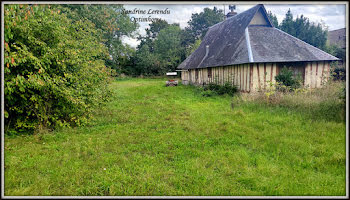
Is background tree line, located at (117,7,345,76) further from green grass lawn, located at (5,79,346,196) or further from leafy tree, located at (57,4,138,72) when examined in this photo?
green grass lawn, located at (5,79,346,196)

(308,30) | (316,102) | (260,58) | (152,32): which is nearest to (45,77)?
(316,102)

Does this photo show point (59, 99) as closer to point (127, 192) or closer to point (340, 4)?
point (127, 192)

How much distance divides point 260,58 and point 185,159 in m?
8.39

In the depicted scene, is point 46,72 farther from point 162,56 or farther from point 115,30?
point 162,56

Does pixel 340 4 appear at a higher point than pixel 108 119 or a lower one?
higher

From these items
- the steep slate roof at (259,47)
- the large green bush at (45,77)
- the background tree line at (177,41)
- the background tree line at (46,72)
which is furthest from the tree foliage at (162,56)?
the large green bush at (45,77)

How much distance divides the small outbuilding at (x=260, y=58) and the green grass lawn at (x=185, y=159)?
4904mm

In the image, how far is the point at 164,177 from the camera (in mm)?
3191

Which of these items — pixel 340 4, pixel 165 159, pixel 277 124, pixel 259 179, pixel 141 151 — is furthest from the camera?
pixel 277 124

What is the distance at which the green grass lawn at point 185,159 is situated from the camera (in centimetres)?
290

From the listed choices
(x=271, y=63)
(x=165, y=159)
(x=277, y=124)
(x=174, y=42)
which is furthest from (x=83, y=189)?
(x=174, y=42)

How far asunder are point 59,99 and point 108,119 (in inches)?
74.2

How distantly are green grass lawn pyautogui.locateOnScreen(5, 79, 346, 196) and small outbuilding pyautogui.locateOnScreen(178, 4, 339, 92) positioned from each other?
4.90 metres

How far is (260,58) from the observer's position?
10.2m
